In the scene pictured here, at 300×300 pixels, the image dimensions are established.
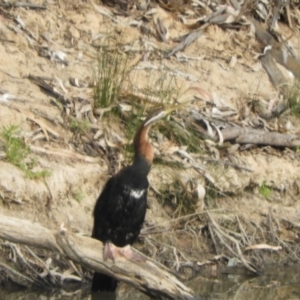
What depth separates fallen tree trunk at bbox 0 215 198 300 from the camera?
6.92 metres

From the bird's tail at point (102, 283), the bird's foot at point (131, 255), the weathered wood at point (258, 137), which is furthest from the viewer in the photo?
the weathered wood at point (258, 137)

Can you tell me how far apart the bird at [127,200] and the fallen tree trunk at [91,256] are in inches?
30.8

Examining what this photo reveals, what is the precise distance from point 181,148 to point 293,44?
3.29 metres

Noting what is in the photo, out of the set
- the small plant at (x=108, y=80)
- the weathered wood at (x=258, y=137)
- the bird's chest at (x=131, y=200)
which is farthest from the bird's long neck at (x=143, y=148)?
the weathered wood at (x=258, y=137)

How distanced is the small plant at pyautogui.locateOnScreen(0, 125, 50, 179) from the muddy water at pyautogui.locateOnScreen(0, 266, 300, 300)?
113 centimetres

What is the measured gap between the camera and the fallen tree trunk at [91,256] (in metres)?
6.92

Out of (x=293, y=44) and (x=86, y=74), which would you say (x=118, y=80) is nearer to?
(x=86, y=74)

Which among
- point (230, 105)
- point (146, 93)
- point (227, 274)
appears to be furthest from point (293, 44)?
point (227, 274)

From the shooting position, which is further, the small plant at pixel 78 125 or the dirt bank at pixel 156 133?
the small plant at pixel 78 125

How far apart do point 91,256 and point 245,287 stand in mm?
2742

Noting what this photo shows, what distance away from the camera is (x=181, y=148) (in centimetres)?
1027

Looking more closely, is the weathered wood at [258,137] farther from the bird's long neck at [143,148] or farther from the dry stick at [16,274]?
the dry stick at [16,274]

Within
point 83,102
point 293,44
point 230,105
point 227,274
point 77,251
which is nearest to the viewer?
point 77,251

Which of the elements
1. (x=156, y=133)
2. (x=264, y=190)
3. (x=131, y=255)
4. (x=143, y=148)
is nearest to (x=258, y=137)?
(x=264, y=190)
